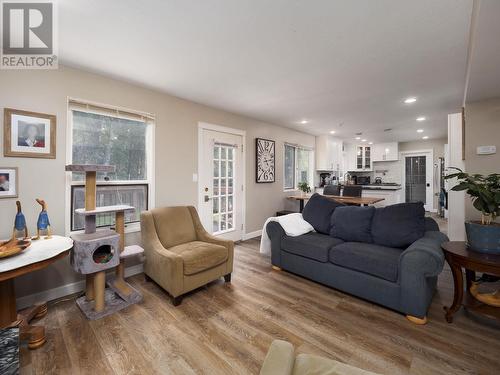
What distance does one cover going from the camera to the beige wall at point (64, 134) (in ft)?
7.25

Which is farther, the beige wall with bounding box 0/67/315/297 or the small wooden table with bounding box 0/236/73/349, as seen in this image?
the beige wall with bounding box 0/67/315/297

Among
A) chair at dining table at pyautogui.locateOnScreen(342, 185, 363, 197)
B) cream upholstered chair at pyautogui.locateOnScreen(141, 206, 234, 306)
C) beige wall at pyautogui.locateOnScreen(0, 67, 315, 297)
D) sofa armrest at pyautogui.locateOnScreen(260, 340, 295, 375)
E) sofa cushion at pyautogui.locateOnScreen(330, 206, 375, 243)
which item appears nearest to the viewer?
sofa armrest at pyautogui.locateOnScreen(260, 340, 295, 375)

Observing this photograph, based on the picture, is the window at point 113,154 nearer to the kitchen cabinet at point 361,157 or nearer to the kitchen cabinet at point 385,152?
the kitchen cabinet at point 361,157

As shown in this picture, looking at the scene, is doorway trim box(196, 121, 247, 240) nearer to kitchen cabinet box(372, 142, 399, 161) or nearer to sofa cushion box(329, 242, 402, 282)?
sofa cushion box(329, 242, 402, 282)

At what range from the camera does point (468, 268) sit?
1.84m

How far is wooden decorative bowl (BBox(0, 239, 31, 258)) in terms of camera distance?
1.65 m

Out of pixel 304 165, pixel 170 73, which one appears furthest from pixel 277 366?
pixel 304 165

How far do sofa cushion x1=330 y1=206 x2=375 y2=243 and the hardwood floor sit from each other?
0.71m

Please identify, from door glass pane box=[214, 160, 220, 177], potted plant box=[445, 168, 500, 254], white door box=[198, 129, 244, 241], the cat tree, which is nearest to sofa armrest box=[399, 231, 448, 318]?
potted plant box=[445, 168, 500, 254]

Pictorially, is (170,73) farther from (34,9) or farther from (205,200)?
(205,200)

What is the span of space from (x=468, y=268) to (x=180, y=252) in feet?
8.52

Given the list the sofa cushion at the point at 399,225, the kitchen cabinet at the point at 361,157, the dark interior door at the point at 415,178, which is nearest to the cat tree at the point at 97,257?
the sofa cushion at the point at 399,225

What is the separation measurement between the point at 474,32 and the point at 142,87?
335 centimetres

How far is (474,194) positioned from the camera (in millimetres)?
1968
